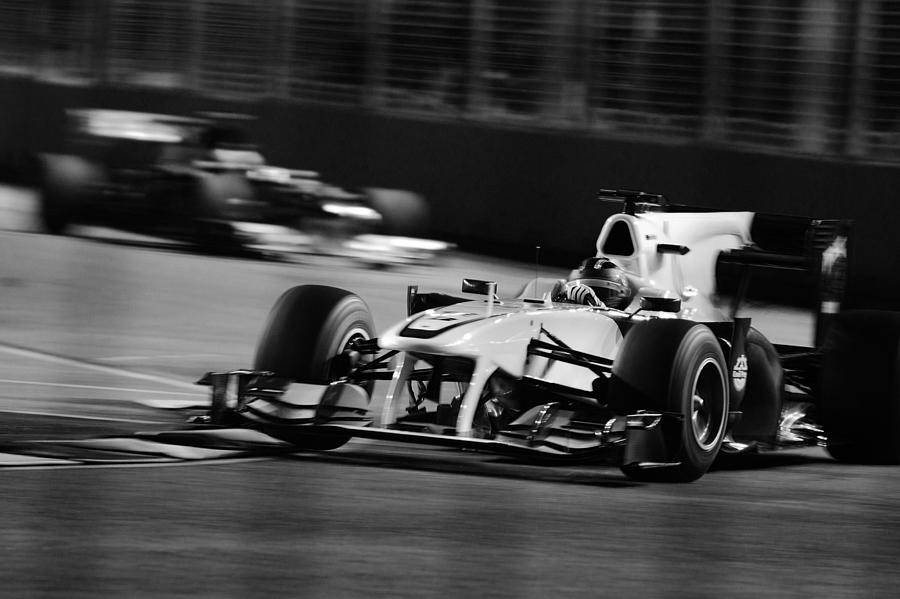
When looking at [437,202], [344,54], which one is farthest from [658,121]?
[344,54]

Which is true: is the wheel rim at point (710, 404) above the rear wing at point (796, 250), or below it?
below

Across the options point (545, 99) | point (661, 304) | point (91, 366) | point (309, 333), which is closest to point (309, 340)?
point (309, 333)

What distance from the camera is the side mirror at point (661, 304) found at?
A: 9570 mm

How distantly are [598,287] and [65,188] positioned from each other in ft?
41.2

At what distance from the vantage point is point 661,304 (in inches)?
377

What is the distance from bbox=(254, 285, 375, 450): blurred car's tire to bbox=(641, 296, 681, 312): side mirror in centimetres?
151

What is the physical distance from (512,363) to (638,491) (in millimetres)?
936

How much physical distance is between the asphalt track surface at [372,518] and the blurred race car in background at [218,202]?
325 inches

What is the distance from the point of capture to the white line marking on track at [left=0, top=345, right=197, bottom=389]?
12.2 meters

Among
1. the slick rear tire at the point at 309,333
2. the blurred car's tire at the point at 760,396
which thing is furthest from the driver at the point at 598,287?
the slick rear tire at the point at 309,333

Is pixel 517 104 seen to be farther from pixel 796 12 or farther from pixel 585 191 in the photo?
pixel 796 12

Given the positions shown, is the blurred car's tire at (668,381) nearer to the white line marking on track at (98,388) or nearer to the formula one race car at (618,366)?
the formula one race car at (618,366)

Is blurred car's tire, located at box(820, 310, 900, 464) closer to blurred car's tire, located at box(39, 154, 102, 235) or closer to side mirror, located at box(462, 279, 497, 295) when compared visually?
side mirror, located at box(462, 279, 497, 295)

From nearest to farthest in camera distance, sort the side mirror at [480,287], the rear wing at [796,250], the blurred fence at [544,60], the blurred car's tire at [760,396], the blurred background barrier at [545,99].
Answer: the side mirror at [480,287] → the blurred car's tire at [760,396] → the rear wing at [796,250] → the blurred background barrier at [545,99] → the blurred fence at [544,60]
